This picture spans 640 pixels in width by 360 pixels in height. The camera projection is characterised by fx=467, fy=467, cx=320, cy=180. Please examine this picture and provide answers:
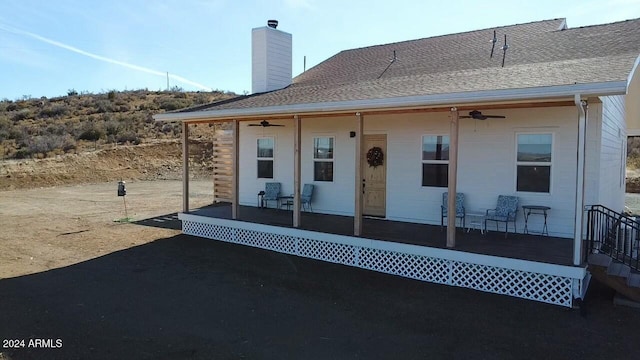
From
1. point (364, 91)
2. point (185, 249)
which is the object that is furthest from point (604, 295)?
point (185, 249)

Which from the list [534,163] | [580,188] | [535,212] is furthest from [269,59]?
[580,188]

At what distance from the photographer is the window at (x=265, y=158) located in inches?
494

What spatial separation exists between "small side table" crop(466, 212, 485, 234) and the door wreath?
2.32 m

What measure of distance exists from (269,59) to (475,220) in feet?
23.5

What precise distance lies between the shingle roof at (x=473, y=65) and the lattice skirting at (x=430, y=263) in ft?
8.16

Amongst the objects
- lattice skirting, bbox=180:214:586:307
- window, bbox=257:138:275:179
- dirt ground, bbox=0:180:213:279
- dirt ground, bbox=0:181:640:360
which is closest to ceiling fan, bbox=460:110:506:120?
lattice skirting, bbox=180:214:586:307

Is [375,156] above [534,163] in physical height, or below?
above

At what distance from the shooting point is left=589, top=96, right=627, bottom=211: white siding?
28.5ft

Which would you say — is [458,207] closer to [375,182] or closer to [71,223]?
[375,182]

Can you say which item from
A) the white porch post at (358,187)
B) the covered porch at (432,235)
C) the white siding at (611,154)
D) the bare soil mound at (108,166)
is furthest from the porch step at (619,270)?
the bare soil mound at (108,166)

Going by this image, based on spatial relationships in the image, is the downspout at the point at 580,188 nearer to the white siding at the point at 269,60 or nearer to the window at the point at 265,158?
the window at the point at 265,158

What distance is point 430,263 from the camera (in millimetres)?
7590

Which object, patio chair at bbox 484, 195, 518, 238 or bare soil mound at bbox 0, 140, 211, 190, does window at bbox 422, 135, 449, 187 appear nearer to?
patio chair at bbox 484, 195, 518, 238

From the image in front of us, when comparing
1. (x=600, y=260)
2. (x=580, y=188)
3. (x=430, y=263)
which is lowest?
(x=430, y=263)
